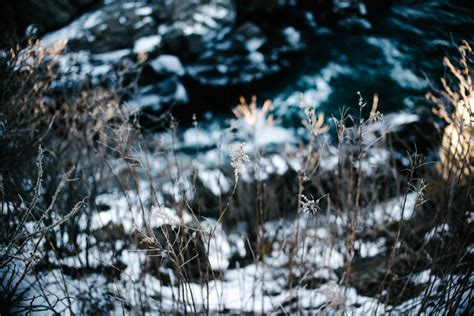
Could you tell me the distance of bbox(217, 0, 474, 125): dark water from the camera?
8.09 meters

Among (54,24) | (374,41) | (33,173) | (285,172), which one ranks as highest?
(54,24)

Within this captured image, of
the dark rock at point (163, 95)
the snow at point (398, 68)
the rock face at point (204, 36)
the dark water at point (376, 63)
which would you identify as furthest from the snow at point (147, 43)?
the snow at point (398, 68)

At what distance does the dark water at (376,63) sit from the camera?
809 centimetres

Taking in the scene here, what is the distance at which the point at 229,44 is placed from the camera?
1106 cm

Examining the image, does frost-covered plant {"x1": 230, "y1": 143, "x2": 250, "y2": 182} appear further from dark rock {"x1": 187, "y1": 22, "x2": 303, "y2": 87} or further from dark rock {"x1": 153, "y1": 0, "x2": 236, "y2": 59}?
dark rock {"x1": 153, "y1": 0, "x2": 236, "y2": 59}

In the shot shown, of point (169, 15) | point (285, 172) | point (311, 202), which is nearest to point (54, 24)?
point (169, 15)

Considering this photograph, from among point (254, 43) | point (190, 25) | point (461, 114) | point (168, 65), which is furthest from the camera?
point (254, 43)

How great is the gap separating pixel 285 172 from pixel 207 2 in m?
6.83

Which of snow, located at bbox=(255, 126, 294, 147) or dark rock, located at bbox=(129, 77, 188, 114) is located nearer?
snow, located at bbox=(255, 126, 294, 147)

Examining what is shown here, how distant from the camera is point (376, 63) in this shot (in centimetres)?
974

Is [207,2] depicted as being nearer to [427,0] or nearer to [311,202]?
[427,0]

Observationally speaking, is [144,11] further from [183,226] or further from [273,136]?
[183,226]

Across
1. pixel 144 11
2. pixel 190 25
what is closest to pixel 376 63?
pixel 190 25

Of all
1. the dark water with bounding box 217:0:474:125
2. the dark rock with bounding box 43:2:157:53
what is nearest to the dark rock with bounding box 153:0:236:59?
the dark rock with bounding box 43:2:157:53
